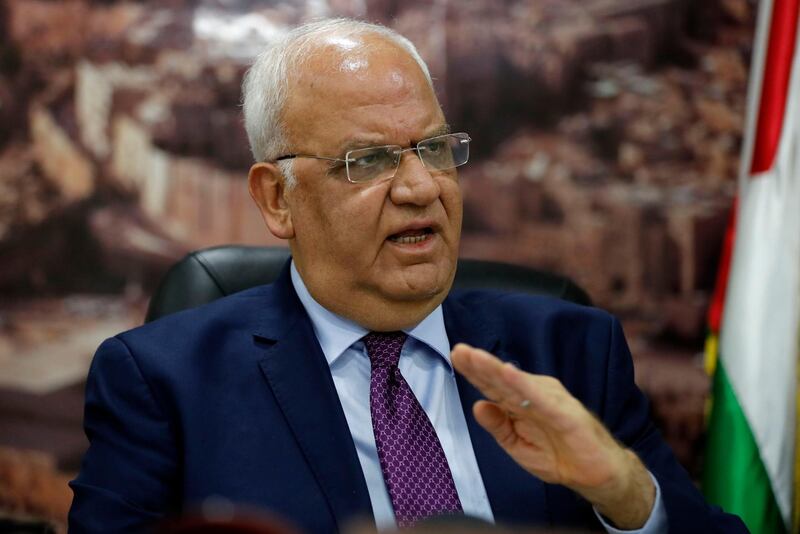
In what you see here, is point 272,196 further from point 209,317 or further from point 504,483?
point 504,483

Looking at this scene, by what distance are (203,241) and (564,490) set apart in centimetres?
187

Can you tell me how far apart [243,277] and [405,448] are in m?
0.68

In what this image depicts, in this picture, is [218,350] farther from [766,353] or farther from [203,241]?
[766,353]

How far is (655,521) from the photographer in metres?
1.47

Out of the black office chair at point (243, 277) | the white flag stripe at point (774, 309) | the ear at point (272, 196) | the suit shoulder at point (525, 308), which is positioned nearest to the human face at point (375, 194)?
the ear at point (272, 196)

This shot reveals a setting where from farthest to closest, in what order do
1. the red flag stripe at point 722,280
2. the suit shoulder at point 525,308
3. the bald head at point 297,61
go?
the red flag stripe at point 722,280 → the suit shoulder at point 525,308 → the bald head at point 297,61

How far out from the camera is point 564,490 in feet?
5.59

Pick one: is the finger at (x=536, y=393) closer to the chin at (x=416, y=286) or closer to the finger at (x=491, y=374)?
the finger at (x=491, y=374)

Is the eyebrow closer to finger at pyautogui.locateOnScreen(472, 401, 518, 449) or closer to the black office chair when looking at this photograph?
the black office chair

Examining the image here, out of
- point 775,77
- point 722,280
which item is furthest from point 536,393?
point 722,280

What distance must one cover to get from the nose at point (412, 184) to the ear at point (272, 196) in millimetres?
287

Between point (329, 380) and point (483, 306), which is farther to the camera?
point (483, 306)

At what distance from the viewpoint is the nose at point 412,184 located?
1.74m

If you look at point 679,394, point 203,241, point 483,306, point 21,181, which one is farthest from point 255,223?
point 679,394
